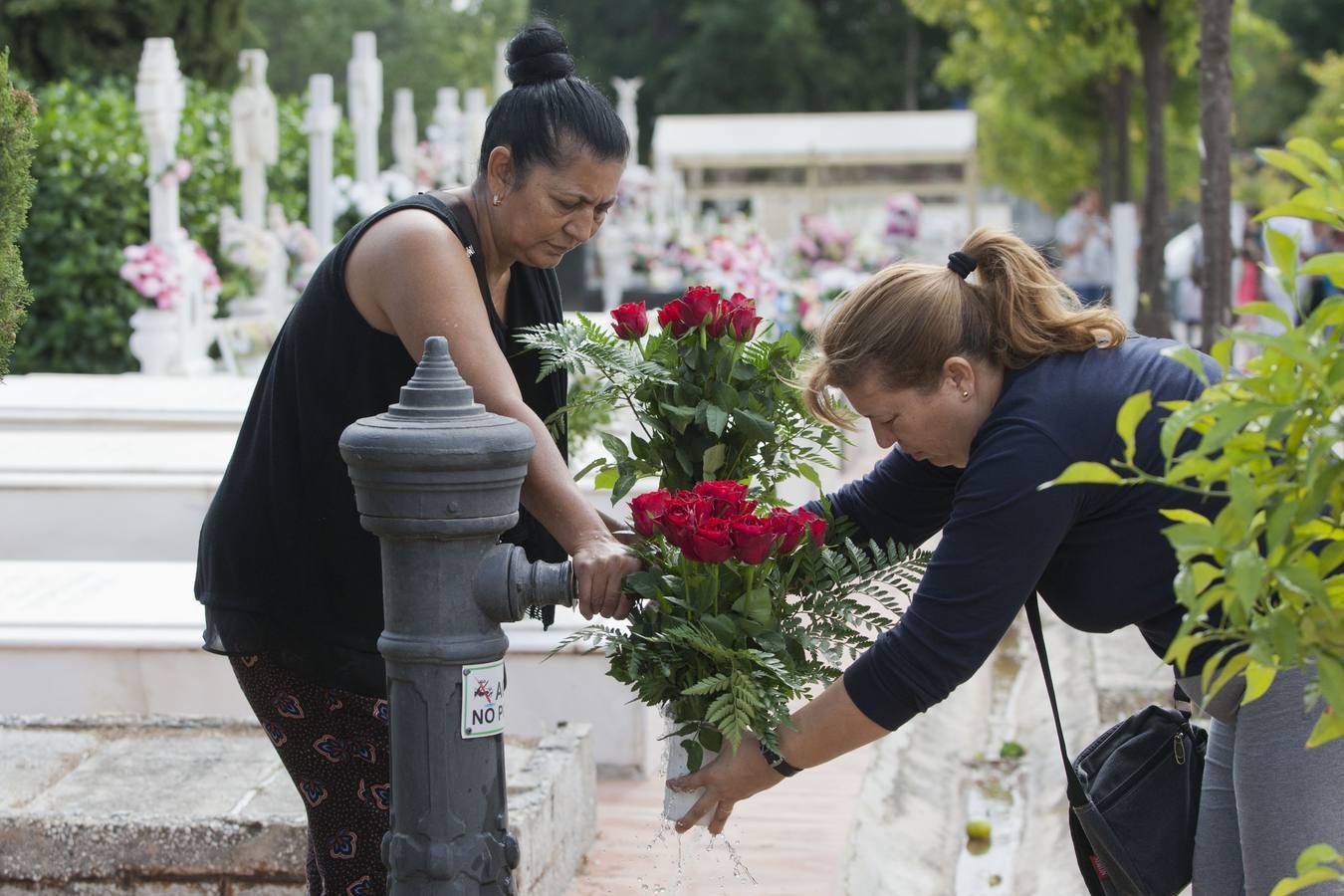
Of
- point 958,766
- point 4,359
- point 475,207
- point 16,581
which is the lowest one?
point 958,766

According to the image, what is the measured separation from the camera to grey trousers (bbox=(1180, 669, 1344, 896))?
6.98 ft

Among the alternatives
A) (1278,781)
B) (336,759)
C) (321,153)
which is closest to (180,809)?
(336,759)

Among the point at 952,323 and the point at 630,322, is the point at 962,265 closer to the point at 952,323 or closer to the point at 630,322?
the point at 952,323

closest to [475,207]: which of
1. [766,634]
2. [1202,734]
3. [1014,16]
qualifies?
[766,634]

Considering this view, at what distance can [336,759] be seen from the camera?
243cm

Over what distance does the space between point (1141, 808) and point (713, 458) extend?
80cm

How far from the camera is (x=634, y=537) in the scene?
2432mm

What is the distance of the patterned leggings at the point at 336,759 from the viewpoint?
7.93ft

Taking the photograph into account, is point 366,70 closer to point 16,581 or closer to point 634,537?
point 16,581

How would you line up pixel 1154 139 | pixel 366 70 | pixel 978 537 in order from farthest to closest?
A: pixel 366 70 → pixel 1154 139 → pixel 978 537

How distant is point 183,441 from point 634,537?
4451mm

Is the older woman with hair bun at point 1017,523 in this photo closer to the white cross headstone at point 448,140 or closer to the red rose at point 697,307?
the red rose at point 697,307

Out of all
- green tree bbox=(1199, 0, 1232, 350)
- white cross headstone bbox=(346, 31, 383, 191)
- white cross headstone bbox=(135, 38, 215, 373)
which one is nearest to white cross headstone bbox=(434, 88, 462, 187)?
white cross headstone bbox=(346, 31, 383, 191)

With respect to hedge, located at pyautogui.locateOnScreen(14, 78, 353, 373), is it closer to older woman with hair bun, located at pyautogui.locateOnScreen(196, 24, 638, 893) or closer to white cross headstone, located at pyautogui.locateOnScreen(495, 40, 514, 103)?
white cross headstone, located at pyautogui.locateOnScreen(495, 40, 514, 103)
